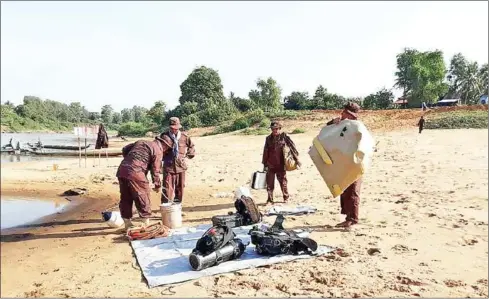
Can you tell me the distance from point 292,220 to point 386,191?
299 cm

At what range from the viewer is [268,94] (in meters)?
42.9

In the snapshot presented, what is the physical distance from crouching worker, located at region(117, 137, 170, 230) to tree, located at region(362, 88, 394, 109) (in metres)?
34.8

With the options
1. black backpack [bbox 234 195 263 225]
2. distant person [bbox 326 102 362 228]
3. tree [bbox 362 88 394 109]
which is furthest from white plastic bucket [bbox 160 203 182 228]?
tree [bbox 362 88 394 109]

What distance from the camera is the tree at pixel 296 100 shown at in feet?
139

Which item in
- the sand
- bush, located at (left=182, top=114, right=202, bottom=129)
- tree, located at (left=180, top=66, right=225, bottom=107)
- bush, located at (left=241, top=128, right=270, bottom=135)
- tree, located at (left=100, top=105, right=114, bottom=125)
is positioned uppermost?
tree, located at (left=180, top=66, right=225, bottom=107)

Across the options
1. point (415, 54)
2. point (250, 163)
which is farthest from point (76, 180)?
point (415, 54)

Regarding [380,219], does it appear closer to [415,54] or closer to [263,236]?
[263,236]

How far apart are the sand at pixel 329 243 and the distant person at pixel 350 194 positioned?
0.20 m

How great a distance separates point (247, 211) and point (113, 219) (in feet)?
6.62

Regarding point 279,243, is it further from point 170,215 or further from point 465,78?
point 465,78

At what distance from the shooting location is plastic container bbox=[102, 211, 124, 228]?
246 inches

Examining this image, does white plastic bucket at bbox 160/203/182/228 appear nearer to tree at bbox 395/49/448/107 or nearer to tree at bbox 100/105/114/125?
tree at bbox 100/105/114/125

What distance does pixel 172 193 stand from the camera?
23.6ft

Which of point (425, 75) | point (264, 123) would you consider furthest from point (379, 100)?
point (264, 123)
